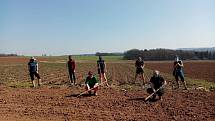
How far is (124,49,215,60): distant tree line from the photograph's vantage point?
129 m

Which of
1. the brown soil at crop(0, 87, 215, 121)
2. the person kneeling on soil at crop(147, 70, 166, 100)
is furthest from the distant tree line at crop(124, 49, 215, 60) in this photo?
the person kneeling on soil at crop(147, 70, 166, 100)

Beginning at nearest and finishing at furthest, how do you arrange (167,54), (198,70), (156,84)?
(156,84) → (198,70) → (167,54)

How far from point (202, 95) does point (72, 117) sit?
6.44 meters

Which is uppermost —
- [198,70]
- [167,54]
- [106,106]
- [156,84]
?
[156,84]

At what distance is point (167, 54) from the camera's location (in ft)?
442

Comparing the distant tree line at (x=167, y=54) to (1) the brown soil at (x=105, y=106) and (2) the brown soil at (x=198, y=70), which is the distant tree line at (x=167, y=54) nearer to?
(2) the brown soil at (x=198, y=70)

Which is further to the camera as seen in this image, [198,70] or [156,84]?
[198,70]

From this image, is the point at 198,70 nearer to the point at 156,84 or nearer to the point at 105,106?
the point at 156,84

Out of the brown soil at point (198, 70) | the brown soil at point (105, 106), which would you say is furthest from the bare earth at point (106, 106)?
the brown soil at point (198, 70)

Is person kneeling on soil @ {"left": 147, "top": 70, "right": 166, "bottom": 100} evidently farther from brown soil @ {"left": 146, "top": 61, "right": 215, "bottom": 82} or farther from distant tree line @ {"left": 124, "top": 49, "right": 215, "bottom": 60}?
distant tree line @ {"left": 124, "top": 49, "right": 215, "bottom": 60}

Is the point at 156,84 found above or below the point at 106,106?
above

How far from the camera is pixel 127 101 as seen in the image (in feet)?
49.6

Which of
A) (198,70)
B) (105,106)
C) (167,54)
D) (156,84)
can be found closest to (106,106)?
(105,106)

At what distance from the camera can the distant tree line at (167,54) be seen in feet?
423
